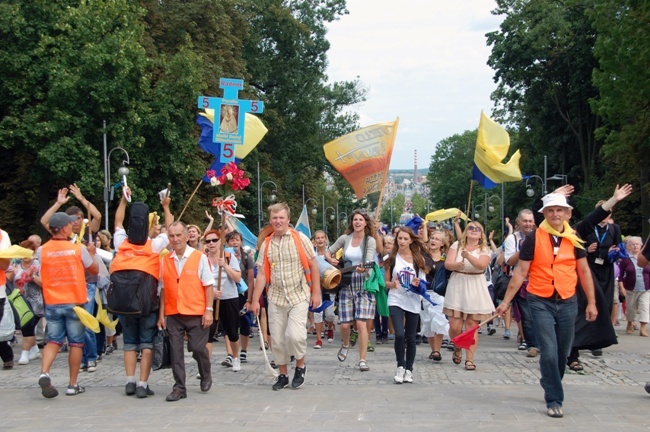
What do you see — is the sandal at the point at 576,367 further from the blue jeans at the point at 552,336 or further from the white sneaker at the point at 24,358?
the white sneaker at the point at 24,358

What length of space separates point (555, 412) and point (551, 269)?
121 cm

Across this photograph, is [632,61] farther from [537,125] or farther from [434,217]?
[537,125]

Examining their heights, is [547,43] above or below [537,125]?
above

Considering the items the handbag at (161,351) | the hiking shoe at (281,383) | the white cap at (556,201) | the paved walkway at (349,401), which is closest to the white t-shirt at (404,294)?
the paved walkway at (349,401)

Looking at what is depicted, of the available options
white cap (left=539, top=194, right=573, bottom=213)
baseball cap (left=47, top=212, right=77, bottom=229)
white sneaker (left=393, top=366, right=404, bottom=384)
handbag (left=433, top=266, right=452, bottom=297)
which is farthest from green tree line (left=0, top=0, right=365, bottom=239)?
white cap (left=539, top=194, right=573, bottom=213)

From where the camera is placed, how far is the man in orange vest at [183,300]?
8.48 m

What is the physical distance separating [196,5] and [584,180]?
2319cm

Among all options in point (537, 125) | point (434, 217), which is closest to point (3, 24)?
point (434, 217)

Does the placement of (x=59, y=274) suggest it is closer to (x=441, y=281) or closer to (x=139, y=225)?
(x=139, y=225)

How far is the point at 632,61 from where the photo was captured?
3042 cm

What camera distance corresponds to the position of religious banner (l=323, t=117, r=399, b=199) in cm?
1378

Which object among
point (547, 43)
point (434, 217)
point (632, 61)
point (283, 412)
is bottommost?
point (283, 412)

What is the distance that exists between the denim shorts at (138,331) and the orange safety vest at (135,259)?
45 cm

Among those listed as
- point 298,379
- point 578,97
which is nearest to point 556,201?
point 298,379
